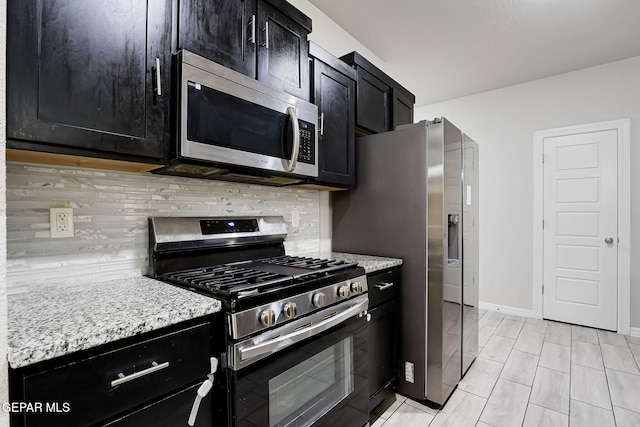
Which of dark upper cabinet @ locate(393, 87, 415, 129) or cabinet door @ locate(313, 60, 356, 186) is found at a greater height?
dark upper cabinet @ locate(393, 87, 415, 129)

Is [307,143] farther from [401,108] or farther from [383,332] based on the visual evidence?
[401,108]

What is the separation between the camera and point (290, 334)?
1.24 metres

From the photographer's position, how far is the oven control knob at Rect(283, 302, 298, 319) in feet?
4.02

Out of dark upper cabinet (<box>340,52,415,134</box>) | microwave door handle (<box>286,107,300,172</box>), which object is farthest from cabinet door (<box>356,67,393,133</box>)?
microwave door handle (<box>286,107,300,172</box>)

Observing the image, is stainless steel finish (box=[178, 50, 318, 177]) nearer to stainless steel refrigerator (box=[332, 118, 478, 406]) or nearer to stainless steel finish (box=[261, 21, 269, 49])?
stainless steel finish (box=[261, 21, 269, 49])

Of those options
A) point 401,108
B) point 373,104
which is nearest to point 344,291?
point 373,104

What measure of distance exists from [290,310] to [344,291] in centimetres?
37

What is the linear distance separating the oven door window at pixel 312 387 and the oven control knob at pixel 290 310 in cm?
23

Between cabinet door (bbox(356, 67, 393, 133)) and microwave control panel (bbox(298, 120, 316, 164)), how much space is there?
609mm

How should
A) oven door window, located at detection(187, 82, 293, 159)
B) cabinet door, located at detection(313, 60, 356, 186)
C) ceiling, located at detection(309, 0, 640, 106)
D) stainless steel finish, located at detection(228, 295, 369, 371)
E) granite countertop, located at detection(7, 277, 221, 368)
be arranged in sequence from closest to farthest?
granite countertop, located at detection(7, 277, 221, 368)
stainless steel finish, located at detection(228, 295, 369, 371)
oven door window, located at detection(187, 82, 293, 159)
cabinet door, located at detection(313, 60, 356, 186)
ceiling, located at detection(309, 0, 640, 106)

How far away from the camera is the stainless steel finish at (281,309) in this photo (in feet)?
3.50

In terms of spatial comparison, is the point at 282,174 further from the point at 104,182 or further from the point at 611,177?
the point at 611,177

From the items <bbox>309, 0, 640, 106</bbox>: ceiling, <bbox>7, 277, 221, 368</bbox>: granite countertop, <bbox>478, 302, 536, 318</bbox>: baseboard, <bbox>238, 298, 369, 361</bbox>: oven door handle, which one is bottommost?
<bbox>478, 302, 536, 318</bbox>: baseboard

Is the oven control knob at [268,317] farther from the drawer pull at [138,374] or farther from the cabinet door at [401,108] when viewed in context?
the cabinet door at [401,108]
